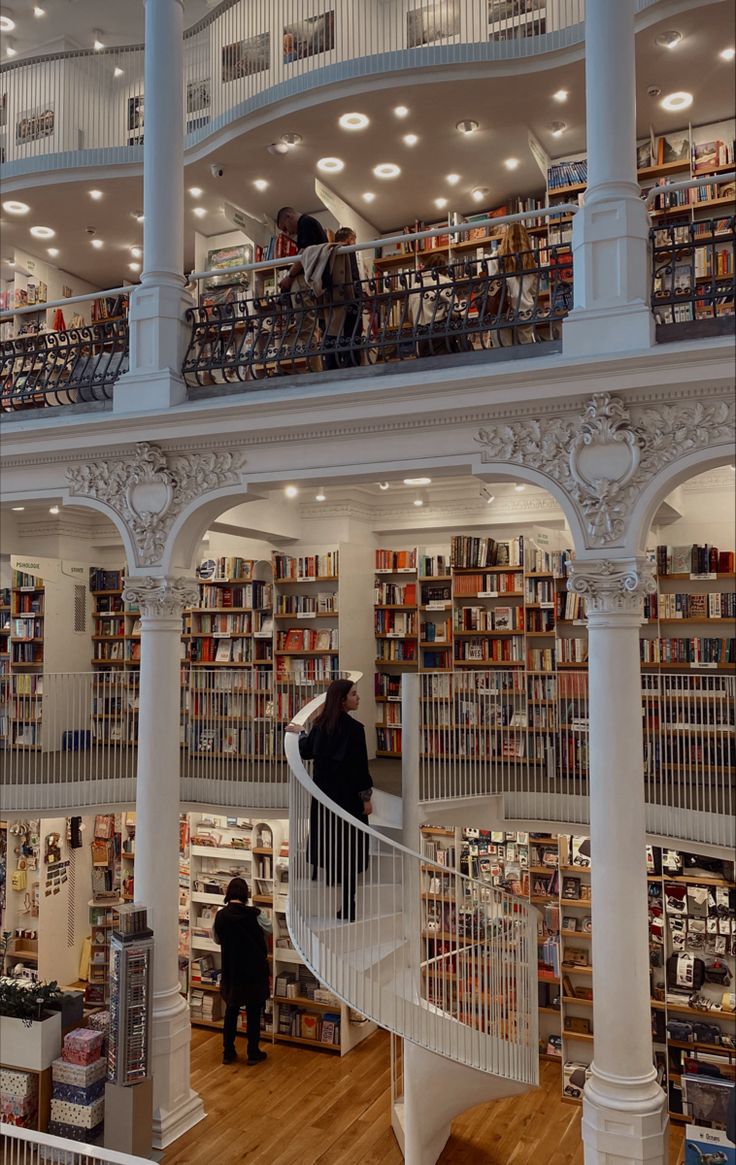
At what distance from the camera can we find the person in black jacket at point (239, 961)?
7133mm

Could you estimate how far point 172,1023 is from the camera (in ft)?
18.8

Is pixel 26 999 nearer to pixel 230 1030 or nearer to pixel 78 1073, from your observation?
pixel 78 1073

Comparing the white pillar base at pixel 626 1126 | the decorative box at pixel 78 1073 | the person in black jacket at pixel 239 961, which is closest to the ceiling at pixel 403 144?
the person in black jacket at pixel 239 961

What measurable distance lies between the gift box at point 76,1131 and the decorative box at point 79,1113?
17mm

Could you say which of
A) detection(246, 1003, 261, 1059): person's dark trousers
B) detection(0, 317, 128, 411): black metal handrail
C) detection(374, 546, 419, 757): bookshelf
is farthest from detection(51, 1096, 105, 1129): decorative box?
detection(0, 317, 128, 411): black metal handrail

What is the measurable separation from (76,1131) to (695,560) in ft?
19.3

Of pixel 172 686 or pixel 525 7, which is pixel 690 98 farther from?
pixel 172 686

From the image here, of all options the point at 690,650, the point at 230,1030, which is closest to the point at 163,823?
the point at 230,1030

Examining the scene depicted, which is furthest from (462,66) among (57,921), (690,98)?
(57,921)

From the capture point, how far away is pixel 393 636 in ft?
28.1

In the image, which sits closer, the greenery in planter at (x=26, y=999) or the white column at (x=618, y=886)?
the white column at (x=618, y=886)

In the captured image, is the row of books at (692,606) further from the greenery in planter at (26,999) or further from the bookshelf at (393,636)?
the greenery in planter at (26,999)

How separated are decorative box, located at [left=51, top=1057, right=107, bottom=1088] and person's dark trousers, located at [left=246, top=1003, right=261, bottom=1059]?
198 cm

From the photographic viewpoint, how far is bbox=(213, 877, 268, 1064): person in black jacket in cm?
713
